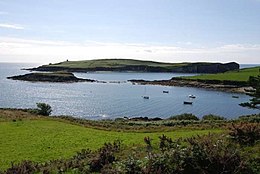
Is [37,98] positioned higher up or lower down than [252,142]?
lower down

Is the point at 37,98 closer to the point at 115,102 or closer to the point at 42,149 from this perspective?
the point at 115,102

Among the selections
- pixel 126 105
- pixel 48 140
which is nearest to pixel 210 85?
pixel 126 105

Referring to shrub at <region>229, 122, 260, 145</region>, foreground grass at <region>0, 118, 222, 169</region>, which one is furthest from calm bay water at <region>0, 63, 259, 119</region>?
shrub at <region>229, 122, 260, 145</region>

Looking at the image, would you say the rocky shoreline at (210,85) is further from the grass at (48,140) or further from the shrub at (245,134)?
the shrub at (245,134)

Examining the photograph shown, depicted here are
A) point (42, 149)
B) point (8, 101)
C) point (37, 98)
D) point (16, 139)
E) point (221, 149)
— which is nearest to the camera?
point (221, 149)

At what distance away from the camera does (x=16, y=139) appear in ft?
95.3

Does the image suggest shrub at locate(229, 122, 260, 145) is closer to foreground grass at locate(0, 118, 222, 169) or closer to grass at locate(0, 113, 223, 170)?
grass at locate(0, 113, 223, 170)

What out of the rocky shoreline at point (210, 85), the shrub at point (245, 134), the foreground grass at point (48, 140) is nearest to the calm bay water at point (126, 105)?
the rocky shoreline at point (210, 85)

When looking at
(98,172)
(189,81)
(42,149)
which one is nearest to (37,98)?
(189,81)

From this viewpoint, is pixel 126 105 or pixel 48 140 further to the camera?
pixel 126 105

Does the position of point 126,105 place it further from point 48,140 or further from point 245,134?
point 245,134

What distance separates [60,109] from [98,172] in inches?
3562

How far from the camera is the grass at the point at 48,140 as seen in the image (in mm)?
22812

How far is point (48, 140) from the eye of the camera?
28391 millimetres
